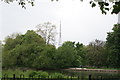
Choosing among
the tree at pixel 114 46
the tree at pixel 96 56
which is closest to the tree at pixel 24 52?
the tree at pixel 114 46

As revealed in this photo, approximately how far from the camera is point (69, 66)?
68.9ft

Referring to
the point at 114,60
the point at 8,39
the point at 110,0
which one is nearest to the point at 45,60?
the point at 8,39

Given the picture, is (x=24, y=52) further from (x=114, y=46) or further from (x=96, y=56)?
(x=96, y=56)

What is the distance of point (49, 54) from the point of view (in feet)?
58.8

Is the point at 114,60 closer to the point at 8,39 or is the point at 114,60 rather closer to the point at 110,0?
the point at 8,39

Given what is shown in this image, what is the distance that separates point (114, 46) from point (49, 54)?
22.7 feet

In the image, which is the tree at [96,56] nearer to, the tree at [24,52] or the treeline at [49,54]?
the treeline at [49,54]

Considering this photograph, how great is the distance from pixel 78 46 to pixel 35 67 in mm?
10310

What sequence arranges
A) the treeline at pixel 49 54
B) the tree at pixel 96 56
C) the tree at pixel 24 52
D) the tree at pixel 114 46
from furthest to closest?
the tree at pixel 96 56
the tree at pixel 114 46
the treeline at pixel 49 54
the tree at pixel 24 52

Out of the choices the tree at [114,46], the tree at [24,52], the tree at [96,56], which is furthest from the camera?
the tree at [96,56]

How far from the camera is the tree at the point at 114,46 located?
2133 centimetres

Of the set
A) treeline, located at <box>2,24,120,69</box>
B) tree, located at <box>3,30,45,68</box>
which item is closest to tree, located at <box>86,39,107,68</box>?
treeline, located at <box>2,24,120,69</box>

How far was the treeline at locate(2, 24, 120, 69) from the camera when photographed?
A: 16766mm

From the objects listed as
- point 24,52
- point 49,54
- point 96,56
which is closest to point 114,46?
point 96,56
